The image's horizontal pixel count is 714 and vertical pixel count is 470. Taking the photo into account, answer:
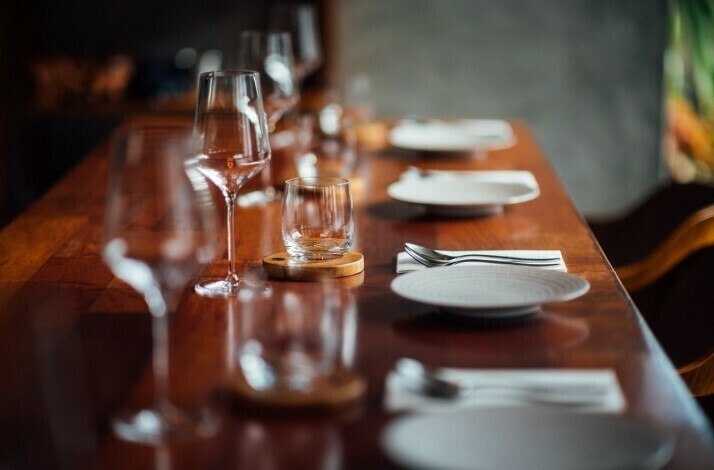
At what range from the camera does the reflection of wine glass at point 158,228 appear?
90 cm

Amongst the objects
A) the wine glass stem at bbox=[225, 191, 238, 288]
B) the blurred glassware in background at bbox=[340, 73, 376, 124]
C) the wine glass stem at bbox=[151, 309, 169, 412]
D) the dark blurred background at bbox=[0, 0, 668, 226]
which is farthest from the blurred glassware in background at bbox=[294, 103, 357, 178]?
the dark blurred background at bbox=[0, 0, 668, 226]

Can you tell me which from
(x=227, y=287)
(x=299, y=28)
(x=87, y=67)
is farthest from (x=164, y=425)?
(x=87, y=67)

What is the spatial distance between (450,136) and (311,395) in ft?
5.76

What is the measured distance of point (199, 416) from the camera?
92 cm

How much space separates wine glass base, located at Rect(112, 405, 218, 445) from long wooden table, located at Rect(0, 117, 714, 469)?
0.01 meters

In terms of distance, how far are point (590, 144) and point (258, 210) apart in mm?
2723

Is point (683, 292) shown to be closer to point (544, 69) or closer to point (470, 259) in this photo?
point (470, 259)

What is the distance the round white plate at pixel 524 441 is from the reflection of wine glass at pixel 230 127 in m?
0.52

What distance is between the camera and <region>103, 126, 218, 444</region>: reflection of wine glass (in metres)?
0.90

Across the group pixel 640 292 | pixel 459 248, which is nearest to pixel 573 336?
pixel 459 248

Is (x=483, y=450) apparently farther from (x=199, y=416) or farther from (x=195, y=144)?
(x=195, y=144)

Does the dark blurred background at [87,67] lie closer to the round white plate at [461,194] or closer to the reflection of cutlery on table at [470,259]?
the round white plate at [461,194]

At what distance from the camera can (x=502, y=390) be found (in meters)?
0.96

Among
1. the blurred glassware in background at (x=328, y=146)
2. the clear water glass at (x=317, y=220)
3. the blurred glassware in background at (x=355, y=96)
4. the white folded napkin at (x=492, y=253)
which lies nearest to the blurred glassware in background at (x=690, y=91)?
the blurred glassware in background at (x=355, y=96)
